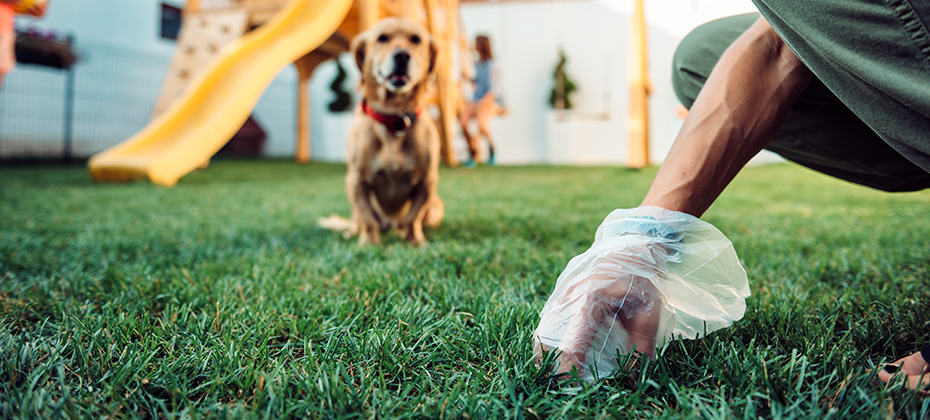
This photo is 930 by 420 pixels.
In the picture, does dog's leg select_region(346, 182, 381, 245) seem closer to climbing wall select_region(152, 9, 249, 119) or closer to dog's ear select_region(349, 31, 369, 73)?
dog's ear select_region(349, 31, 369, 73)

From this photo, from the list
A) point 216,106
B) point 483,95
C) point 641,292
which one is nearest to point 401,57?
point 641,292

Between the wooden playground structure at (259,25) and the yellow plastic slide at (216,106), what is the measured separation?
34.4 inches

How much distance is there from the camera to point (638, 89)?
6625 mm

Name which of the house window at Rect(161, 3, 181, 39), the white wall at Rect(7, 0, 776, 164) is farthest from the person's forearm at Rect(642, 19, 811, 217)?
the house window at Rect(161, 3, 181, 39)

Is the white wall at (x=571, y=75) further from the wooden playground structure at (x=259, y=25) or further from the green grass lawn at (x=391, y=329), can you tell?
the green grass lawn at (x=391, y=329)

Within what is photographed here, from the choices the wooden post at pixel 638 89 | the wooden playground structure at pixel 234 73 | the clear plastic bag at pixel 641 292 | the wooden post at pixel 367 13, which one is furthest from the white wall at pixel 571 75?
the clear plastic bag at pixel 641 292

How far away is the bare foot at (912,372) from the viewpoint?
65 centimetres

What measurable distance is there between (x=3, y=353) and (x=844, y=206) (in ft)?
12.0

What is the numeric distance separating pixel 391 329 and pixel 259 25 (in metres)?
6.93

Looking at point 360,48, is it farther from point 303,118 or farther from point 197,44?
point 303,118

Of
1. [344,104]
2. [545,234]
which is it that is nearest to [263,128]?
[344,104]

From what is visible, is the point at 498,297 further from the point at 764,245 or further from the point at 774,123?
the point at 764,245

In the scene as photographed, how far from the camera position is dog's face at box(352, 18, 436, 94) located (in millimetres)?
2090

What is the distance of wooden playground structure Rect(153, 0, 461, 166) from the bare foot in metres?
4.60
